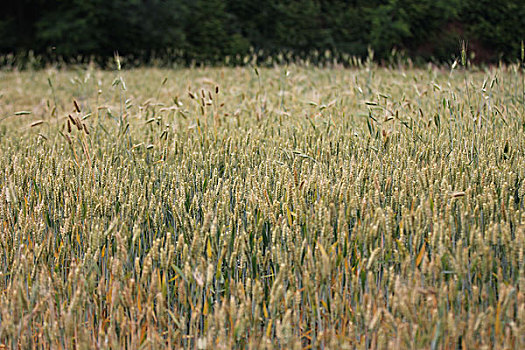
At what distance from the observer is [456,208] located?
1.75 meters

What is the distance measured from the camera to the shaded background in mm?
12531

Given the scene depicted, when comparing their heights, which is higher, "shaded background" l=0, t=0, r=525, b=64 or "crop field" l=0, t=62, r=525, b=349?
"shaded background" l=0, t=0, r=525, b=64

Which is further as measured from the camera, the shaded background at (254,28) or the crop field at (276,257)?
the shaded background at (254,28)

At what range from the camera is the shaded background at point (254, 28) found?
12531mm

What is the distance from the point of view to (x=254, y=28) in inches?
576

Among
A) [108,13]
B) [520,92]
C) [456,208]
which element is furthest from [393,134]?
[108,13]

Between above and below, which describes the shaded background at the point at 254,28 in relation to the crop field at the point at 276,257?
above

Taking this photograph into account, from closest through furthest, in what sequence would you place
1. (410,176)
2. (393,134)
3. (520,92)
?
(410,176) < (393,134) < (520,92)

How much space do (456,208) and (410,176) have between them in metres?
0.22

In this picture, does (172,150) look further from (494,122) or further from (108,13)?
(108,13)

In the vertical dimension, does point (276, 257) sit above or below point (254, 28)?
below

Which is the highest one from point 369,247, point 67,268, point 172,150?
point 172,150

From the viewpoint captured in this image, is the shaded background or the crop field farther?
the shaded background

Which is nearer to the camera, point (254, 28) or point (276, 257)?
point (276, 257)
